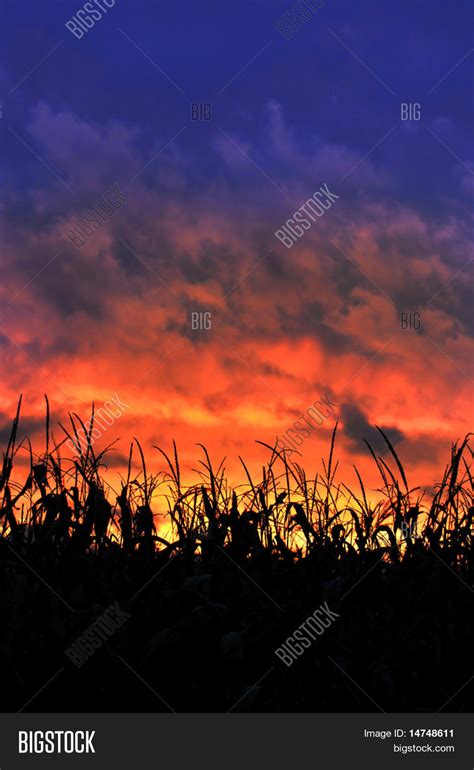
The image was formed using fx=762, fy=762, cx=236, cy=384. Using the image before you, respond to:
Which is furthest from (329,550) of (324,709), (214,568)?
(324,709)

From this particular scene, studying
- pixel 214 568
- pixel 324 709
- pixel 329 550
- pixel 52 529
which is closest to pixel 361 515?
pixel 329 550

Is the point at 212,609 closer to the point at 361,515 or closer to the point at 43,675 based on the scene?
the point at 43,675

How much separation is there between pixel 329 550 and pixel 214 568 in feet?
2.55

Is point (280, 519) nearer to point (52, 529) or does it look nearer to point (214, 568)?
point (214, 568)

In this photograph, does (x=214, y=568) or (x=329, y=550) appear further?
(x=329, y=550)

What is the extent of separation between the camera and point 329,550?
4.45 metres

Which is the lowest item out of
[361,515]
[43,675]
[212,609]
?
[43,675]

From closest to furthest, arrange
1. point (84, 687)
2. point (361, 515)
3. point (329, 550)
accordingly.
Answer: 1. point (84, 687)
2. point (329, 550)
3. point (361, 515)

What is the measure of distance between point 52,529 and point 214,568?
882 mm

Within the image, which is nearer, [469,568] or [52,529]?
[52,529]

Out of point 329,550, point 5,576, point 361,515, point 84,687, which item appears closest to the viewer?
point 84,687

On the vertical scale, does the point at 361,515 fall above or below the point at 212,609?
above

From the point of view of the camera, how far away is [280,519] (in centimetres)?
484

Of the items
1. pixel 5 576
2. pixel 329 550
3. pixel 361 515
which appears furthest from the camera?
pixel 361 515
